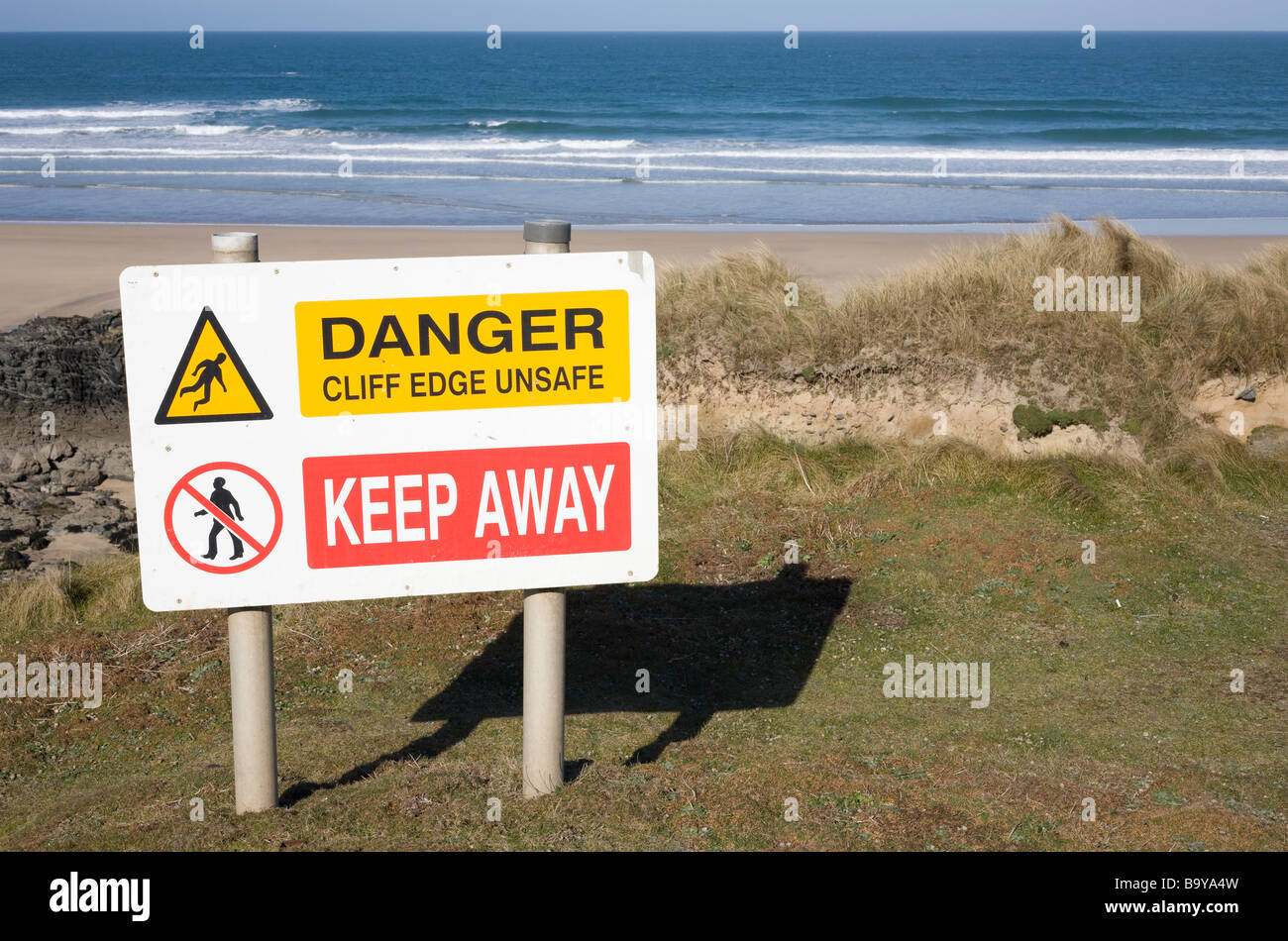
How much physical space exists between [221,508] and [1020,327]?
7133 millimetres

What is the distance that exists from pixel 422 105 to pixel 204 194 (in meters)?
27.8

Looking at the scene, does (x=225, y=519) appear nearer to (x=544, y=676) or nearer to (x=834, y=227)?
(x=544, y=676)

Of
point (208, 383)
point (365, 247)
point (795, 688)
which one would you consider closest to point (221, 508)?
point (208, 383)

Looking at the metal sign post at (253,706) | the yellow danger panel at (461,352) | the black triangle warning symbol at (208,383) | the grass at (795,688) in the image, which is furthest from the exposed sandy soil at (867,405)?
the black triangle warning symbol at (208,383)

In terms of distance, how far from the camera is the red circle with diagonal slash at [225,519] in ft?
13.1

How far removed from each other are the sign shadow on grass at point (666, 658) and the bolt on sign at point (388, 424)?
1084 millimetres

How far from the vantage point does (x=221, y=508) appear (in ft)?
13.2

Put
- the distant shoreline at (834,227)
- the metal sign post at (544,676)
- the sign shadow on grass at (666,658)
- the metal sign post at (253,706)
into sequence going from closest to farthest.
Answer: the metal sign post at (253,706) < the metal sign post at (544,676) < the sign shadow on grass at (666,658) < the distant shoreline at (834,227)

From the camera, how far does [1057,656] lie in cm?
605

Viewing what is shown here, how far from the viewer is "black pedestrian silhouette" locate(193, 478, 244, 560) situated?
4020mm

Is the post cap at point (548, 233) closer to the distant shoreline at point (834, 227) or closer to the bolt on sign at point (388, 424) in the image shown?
the bolt on sign at point (388, 424)

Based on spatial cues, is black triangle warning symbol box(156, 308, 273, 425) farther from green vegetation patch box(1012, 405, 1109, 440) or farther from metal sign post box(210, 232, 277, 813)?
green vegetation patch box(1012, 405, 1109, 440)

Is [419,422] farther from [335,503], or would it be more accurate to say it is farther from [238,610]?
[238,610]

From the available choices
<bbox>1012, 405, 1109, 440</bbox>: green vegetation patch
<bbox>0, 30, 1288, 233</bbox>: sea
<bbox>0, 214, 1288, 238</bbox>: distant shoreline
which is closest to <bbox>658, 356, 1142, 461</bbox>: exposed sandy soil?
<bbox>1012, 405, 1109, 440</bbox>: green vegetation patch
